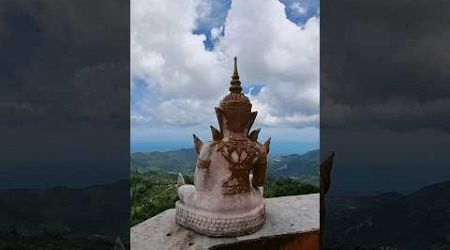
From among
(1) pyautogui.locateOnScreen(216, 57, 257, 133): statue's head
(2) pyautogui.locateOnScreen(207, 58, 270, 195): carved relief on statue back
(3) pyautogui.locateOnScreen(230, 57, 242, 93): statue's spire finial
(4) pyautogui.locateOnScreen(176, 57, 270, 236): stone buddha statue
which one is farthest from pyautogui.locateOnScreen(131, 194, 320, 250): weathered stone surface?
(3) pyautogui.locateOnScreen(230, 57, 242, 93): statue's spire finial

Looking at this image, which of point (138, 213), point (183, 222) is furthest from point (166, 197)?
point (183, 222)

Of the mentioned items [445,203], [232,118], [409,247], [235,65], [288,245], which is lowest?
[288,245]

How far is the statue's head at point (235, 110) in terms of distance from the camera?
6.58 meters

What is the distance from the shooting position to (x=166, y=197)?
9836mm

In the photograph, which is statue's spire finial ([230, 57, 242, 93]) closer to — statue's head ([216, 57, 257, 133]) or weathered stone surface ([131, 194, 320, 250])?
statue's head ([216, 57, 257, 133])

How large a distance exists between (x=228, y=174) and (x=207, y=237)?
97 centimetres

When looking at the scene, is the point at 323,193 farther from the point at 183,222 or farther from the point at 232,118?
the point at 183,222

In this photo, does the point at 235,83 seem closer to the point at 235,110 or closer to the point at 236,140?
the point at 235,110

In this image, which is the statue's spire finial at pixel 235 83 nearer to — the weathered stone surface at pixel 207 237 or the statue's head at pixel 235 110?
the statue's head at pixel 235 110

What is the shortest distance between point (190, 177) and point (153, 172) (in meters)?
4.52

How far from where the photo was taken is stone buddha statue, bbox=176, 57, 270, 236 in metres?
6.54

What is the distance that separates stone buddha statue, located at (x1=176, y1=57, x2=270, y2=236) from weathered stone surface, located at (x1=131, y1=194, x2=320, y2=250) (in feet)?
0.51

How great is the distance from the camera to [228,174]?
21.6ft

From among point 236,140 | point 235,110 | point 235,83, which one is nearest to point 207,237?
point 236,140
